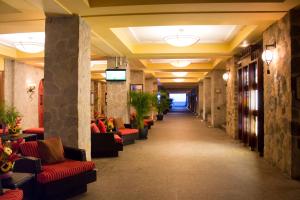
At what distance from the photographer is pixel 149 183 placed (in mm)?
4789

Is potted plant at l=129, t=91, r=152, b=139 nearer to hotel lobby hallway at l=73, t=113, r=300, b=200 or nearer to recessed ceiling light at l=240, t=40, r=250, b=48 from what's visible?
hotel lobby hallway at l=73, t=113, r=300, b=200

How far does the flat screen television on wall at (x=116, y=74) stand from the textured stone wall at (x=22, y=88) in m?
3.72

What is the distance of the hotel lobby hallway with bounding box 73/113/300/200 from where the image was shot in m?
4.23

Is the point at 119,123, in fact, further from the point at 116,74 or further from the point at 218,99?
the point at 218,99

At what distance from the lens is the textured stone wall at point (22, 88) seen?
1055 centimetres

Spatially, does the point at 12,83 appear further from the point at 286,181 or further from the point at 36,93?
the point at 286,181

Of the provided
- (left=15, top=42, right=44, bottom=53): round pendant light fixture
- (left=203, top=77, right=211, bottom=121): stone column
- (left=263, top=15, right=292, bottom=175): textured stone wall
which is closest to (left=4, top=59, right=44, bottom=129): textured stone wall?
(left=15, top=42, right=44, bottom=53): round pendant light fixture

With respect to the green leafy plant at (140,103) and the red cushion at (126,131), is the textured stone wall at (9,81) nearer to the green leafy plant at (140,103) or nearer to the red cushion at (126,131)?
the green leafy plant at (140,103)

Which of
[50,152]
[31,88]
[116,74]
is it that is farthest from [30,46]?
[50,152]

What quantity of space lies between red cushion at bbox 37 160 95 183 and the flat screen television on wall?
547cm

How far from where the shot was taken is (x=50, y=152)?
4262mm

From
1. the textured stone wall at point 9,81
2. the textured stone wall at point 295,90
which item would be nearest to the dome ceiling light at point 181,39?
the textured stone wall at point 295,90

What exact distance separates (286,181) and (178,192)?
6.34ft

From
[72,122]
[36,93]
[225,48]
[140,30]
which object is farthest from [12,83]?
[225,48]
